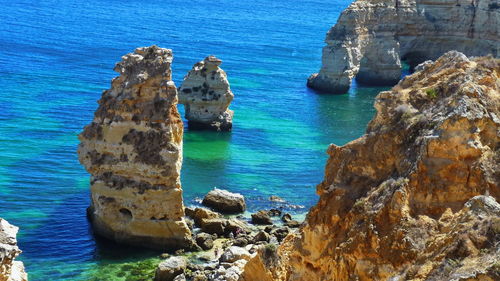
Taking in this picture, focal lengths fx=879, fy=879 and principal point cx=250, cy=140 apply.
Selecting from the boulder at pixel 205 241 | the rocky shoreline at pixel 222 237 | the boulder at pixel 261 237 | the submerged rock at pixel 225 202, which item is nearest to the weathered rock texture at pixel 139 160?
the boulder at pixel 205 241

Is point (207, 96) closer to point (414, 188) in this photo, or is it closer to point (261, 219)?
point (261, 219)

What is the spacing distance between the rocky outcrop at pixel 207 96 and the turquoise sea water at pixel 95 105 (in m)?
1.01

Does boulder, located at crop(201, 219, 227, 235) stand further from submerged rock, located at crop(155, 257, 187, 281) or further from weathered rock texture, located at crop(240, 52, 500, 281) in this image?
weathered rock texture, located at crop(240, 52, 500, 281)

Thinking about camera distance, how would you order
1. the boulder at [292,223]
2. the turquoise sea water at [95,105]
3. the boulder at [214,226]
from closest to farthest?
the boulder at [214,226]
the turquoise sea water at [95,105]
the boulder at [292,223]

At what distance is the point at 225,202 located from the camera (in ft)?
134

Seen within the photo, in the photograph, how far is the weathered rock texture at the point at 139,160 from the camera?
35344 mm

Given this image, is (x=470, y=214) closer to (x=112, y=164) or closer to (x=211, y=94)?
(x=112, y=164)

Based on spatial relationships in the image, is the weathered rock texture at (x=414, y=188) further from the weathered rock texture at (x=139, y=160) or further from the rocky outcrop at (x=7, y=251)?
the weathered rock texture at (x=139, y=160)

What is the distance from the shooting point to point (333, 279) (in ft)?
50.7

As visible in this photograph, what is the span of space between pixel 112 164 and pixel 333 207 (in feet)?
68.4

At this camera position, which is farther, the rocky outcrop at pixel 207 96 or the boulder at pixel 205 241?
the rocky outcrop at pixel 207 96

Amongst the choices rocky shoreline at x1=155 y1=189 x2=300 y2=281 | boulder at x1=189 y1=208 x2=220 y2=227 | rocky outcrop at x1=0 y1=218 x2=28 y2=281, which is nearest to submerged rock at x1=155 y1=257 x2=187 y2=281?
rocky shoreline at x1=155 y1=189 x2=300 y2=281

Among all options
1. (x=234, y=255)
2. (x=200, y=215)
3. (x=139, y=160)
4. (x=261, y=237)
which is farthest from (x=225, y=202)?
(x=234, y=255)

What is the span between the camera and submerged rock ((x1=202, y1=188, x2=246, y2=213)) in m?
40.8
